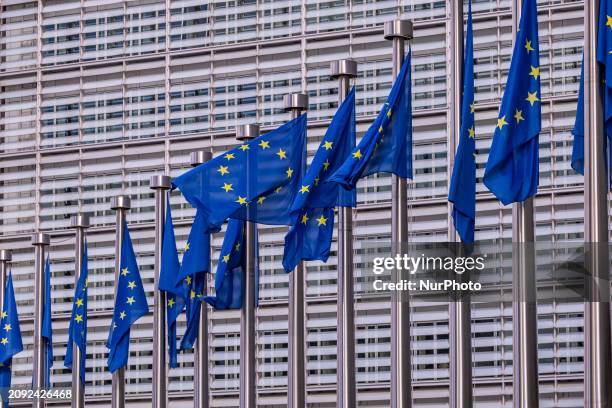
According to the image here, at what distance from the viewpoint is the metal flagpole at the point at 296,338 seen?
26.8 meters

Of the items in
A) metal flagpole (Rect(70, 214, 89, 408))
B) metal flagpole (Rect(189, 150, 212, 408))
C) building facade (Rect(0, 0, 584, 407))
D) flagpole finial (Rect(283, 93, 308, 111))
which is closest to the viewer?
flagpole finial (Rect(283, 93, 308, 111))

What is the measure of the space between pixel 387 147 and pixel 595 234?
16.1ft

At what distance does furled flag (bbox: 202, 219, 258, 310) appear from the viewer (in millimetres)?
27969

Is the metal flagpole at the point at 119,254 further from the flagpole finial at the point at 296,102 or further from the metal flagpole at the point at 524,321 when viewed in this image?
the metal flagpole at the point at 524,321

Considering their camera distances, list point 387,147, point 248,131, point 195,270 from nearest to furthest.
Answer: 1. point 387,147
2. point 195,270
3. point 248,131

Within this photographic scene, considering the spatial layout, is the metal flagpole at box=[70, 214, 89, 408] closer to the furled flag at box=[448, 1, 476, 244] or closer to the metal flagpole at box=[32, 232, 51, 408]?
the metal flagpole at box=[32, 232, 51, 408]

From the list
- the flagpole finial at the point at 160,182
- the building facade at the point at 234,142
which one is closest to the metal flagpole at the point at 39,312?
the flagpole finial at the point at 160,182

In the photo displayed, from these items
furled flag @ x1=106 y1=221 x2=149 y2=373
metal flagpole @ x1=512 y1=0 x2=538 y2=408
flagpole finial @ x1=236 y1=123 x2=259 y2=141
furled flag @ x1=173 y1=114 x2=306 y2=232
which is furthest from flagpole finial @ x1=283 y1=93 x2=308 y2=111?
metal flagpole @ x1=512 y1=0 x2=538 y2=408

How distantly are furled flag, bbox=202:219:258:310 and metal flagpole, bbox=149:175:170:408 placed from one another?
3504 mm

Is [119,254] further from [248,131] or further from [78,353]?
[248,131]

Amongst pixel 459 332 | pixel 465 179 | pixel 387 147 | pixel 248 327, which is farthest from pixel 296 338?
pixel 465 179

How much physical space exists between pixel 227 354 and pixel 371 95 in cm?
784

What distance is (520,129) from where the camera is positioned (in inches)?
843

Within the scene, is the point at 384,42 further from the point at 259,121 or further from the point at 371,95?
the point at 259,121
